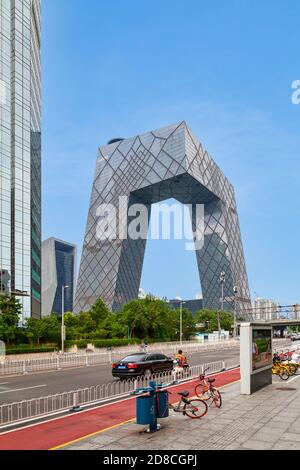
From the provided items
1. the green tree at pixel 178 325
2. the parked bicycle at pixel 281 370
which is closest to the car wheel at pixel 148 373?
the parked bicycle at pixel 281 370

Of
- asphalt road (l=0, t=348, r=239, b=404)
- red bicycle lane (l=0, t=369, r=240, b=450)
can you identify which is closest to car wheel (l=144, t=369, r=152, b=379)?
asphalt road (l=0, t=348, r=239, b=404)

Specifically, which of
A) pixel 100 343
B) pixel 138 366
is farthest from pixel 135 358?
pixel 100 343

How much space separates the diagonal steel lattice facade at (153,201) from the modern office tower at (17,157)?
52.8m

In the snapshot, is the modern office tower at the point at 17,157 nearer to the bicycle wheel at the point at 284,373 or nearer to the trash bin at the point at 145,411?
the bicycle wheel at the point at 284,373

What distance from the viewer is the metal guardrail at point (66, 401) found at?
1412 cm

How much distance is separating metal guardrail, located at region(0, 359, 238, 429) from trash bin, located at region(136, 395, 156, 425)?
356 centimetres

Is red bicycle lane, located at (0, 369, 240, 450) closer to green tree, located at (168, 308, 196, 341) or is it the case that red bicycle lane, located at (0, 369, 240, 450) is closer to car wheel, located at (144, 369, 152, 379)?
car wheel, located at (144, 369, 152, 379)

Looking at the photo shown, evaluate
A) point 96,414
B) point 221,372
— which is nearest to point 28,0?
point 221,372

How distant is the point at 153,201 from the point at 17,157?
75.5 m

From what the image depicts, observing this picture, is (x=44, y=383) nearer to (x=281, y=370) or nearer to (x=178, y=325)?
(x=281, y=370)

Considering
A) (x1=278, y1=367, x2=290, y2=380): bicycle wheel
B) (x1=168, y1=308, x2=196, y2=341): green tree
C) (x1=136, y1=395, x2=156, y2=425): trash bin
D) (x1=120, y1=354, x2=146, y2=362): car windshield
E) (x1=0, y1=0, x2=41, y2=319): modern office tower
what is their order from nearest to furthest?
(x1=136, y1=395, x2=156, y2=425): trash bin → (x1=278, y1=367, x2=290, y2=380): bicycle wheel → (x1=120, y1=354, x2=146, y2=362): car windshield → (x1=0, y1=0, x2=41, y2=319): modern office tower → (x1=168, y1=308, x2=196, y2=341): green tree

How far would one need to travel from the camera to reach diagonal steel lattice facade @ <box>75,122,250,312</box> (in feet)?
435

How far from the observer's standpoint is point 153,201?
147m

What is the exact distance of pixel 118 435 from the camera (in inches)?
444
